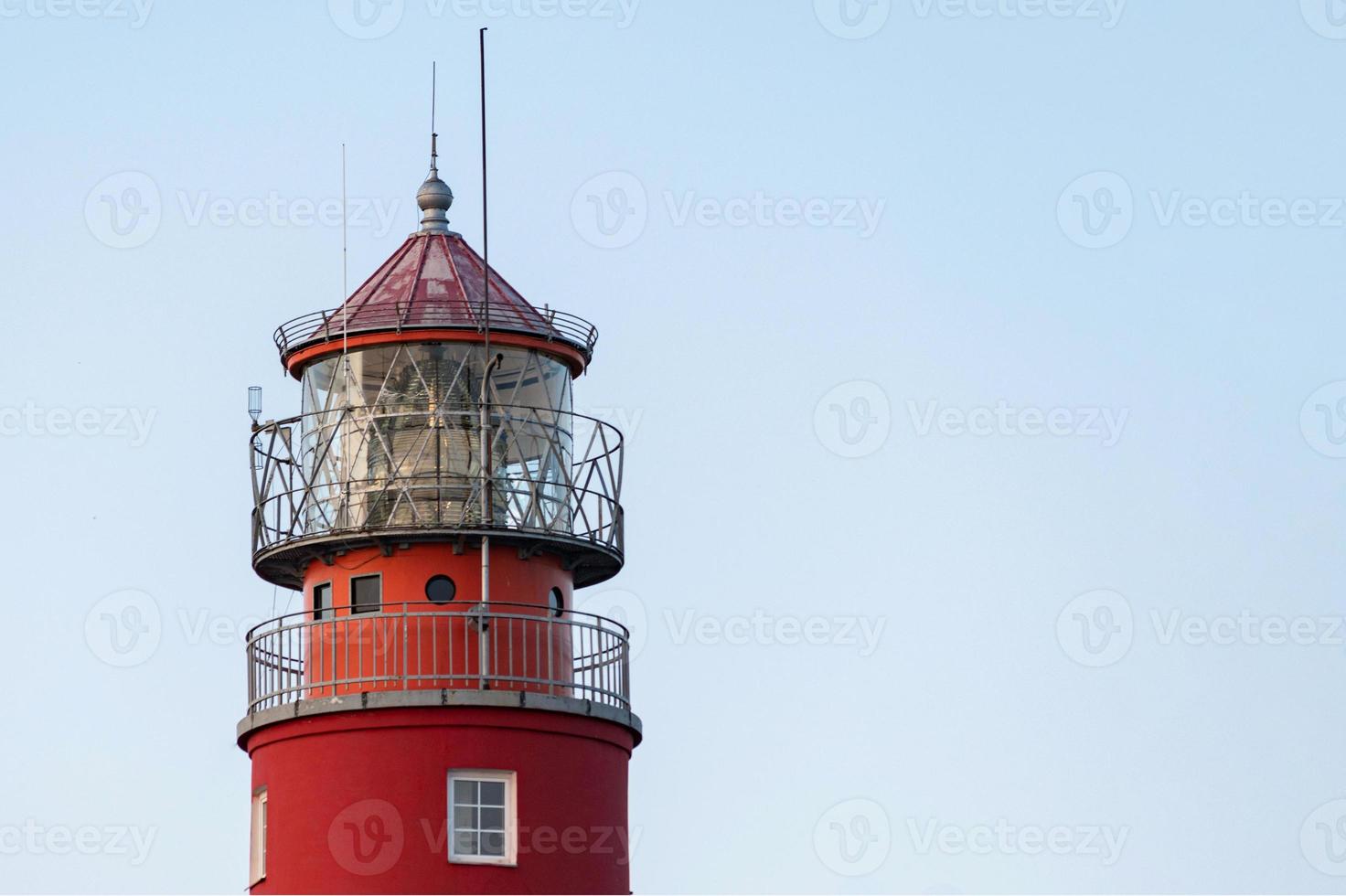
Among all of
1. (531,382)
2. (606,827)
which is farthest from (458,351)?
(606,827)

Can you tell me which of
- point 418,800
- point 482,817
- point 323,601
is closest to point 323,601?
point 323,601

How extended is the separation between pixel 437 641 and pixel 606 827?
3384 millimetres

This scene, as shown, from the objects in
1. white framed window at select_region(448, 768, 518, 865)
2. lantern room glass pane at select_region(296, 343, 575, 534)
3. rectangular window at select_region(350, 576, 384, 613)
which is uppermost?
lantern room glass pane at select_region(296, 343, 575, 534)

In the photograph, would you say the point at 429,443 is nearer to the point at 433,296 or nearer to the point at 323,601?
the point at 433,296

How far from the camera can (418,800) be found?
42250mm

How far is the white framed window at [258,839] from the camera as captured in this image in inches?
1715

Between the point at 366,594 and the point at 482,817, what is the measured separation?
3.48 m

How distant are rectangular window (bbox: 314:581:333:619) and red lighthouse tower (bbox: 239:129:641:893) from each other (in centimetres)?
3

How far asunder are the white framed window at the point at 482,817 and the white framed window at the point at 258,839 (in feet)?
9.64

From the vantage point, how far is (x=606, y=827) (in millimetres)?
43625

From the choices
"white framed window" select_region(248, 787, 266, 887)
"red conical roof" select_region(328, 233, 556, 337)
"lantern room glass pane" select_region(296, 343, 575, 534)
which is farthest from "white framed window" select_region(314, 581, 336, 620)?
"red conical roof" select_region(328, 233, 556, 337)

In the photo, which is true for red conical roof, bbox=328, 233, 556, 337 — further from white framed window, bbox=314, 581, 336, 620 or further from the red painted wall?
the red painted wall

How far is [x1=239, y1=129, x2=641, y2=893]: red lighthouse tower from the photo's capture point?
139ft

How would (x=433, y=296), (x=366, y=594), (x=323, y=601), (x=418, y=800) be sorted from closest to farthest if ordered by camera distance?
(x=418, y=800)
(x=366, y=594)
(x=323, y=601)
(x=433, y=296)
